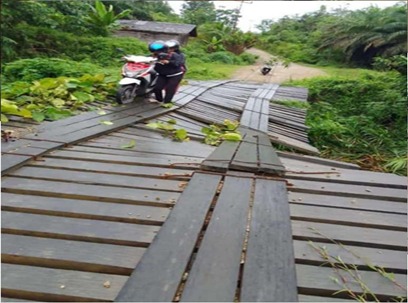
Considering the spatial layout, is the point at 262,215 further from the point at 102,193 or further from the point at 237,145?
the point at 237,145

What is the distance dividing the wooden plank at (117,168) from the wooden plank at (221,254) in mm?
450

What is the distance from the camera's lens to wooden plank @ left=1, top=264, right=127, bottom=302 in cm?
129

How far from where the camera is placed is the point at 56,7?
1346cm

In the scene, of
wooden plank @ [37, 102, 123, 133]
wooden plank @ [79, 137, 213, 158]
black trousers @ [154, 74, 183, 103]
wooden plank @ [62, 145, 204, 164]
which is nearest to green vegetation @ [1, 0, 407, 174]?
wooden plank @ [37, 102, 123, 133]

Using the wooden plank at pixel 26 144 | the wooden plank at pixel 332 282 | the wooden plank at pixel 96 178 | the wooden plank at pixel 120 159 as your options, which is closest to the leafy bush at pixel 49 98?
the wooden plank at pixel 26 144

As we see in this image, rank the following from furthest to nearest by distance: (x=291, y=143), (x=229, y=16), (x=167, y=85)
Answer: (x=229, y=16) < (x=167, y=85) < (x=291, y=143)

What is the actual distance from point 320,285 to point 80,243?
88cm

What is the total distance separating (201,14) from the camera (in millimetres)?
24672

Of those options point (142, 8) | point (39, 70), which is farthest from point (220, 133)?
point (142, 8)

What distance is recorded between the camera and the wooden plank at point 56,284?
1295 mm

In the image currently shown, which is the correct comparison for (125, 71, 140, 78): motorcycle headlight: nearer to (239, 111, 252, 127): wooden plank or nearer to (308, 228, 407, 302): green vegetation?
(239, 111, 252, 127): wooden plank

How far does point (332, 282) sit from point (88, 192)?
4.05 feet

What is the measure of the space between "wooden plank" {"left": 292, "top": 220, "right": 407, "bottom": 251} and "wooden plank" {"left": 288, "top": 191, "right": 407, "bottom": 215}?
0.87 feet

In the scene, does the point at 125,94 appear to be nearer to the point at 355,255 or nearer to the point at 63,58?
the point at 355,255
